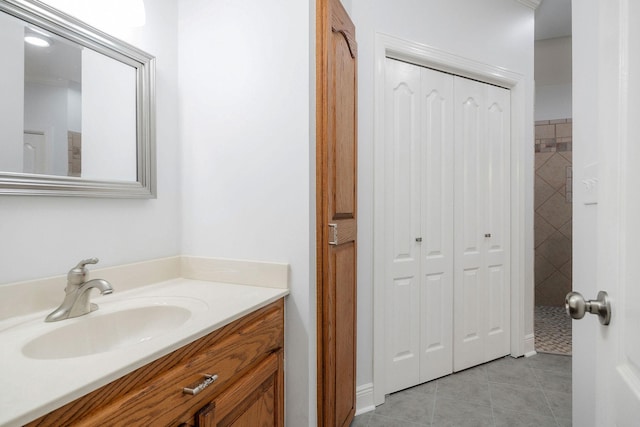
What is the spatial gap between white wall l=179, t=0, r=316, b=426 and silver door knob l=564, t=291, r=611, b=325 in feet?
2.70

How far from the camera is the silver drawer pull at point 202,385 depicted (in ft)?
2.62

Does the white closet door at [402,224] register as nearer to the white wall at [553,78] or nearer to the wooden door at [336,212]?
the wooden door at [336,212]

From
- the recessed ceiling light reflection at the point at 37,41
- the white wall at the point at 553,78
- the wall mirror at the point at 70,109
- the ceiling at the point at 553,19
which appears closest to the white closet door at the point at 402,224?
the wall mirror at the point at 70,109

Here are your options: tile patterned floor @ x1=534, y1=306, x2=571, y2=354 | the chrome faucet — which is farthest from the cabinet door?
tile patterned floor @ x1=534, y1=306, x2=571, y2=354

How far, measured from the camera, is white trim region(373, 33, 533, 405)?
193 centimetres

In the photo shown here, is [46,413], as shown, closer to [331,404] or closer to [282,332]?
[282,332]

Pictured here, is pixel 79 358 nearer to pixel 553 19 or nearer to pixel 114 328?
pixel 114 328

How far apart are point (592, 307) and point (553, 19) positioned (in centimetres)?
374

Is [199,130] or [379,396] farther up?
[199,130]

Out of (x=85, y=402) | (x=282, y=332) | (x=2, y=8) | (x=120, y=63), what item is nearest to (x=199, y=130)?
(x=120, y=63)

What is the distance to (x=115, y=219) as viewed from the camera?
1.26 metres

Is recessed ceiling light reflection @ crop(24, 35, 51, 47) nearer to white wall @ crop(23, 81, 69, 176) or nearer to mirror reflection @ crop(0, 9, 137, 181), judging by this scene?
mirror reflection @ crop(0, 9, 137, 181)

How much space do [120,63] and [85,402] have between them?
1181 mm

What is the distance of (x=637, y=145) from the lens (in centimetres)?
52
